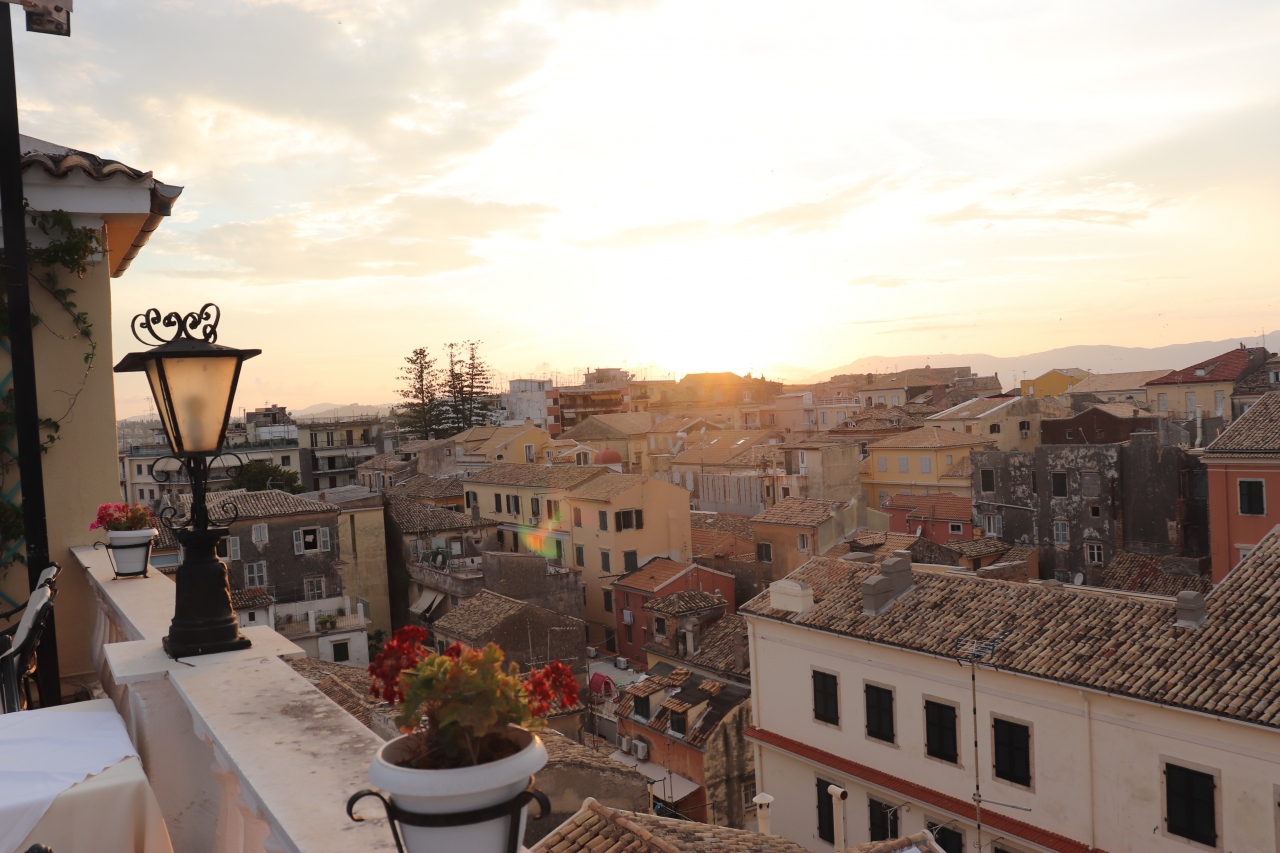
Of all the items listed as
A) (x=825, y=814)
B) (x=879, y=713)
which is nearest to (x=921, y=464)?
(x=825, y=814)

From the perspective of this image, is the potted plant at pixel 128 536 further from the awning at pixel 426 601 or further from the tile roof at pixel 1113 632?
the awning at pixel 426 601

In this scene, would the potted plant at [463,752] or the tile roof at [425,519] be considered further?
the tile roof at [425,519]

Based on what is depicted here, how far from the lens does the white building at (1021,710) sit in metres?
11.9

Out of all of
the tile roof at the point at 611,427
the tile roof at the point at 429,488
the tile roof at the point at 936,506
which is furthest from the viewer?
the tile roof at the point at 611,427

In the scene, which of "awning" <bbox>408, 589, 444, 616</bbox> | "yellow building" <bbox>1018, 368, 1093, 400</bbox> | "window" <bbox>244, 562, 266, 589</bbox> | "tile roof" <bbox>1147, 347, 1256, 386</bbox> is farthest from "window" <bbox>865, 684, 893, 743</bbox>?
"yellow building" <bbox>1018, 368, 1093, 400</bbox>

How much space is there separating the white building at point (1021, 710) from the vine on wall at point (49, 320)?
12.9m

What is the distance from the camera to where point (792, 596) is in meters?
18.1

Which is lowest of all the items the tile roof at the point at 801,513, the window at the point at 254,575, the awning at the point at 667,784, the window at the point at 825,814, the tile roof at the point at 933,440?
the awning at the point at 667,784

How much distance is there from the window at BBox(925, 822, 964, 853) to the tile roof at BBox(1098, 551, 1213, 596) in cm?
1702

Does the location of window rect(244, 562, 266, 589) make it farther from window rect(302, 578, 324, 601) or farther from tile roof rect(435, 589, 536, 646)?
tile roof rect(435, 589, 536, 646)

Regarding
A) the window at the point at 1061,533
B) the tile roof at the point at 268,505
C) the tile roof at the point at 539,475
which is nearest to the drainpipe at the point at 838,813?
the tile roof at the point at 268,505

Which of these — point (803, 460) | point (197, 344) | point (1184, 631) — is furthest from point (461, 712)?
point (803, 460)

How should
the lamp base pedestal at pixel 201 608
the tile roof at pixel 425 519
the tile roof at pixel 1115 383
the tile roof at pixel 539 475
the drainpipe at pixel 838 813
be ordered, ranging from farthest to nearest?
the tile roof at pixel 1115 383
the tile roof at pixel 539 475
the tile roof at pixel 425 519
the drainpipe at pixel 838 813
the lamp base pedestal at pixel 201 608

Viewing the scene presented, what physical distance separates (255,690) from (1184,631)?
14141 millimetres
